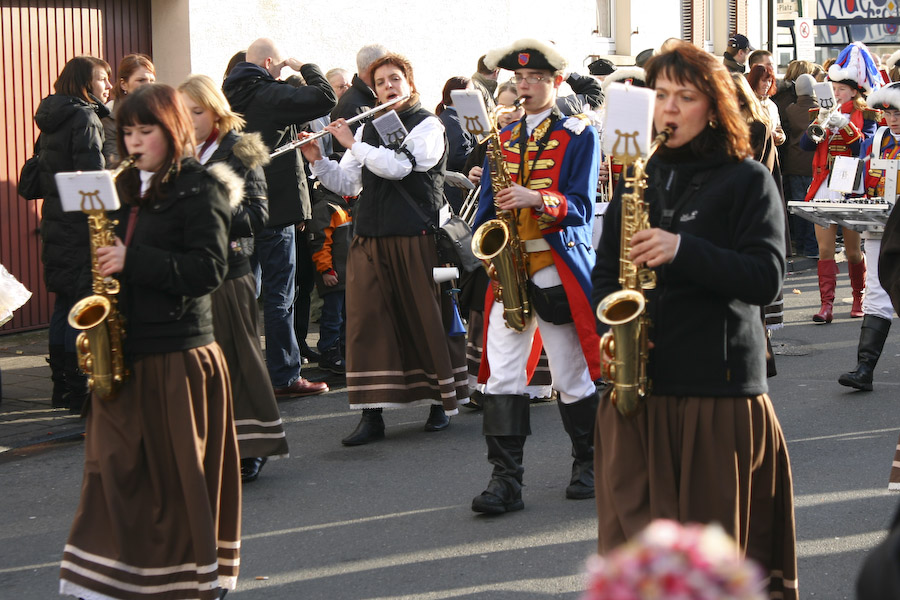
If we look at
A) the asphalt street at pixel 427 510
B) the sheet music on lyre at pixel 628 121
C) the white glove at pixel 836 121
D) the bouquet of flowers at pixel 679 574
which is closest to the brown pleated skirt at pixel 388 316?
the asphalt street at pixel 427 510

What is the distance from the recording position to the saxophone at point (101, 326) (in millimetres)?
3705

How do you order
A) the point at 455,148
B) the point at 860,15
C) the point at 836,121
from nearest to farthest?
the point at 455,148
the point at 836,121
the point at 860,15

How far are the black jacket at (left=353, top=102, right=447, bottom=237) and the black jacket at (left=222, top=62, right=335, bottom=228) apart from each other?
32.9 inches

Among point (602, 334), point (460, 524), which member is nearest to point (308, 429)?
point (460, 524)

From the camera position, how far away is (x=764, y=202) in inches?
127

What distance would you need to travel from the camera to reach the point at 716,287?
3150 millimetres

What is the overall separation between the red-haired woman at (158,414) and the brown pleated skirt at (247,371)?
1576mm

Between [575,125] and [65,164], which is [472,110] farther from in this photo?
[65,164]

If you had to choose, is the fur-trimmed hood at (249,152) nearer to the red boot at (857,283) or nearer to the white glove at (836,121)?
the white glove at (836,121)

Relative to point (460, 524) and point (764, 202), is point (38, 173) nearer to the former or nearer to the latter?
point (460, 524)

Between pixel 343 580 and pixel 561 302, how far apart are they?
1441mm

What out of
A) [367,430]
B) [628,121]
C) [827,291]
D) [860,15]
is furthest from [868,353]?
[860,15]

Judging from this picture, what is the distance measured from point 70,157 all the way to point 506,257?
3230 mm

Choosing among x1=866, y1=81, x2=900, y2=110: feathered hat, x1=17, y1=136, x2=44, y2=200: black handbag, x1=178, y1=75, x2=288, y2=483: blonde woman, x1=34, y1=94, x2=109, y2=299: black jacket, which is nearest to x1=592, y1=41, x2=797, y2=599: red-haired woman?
x1=178, y1=75, x2=288, y2=483: blonde woman
